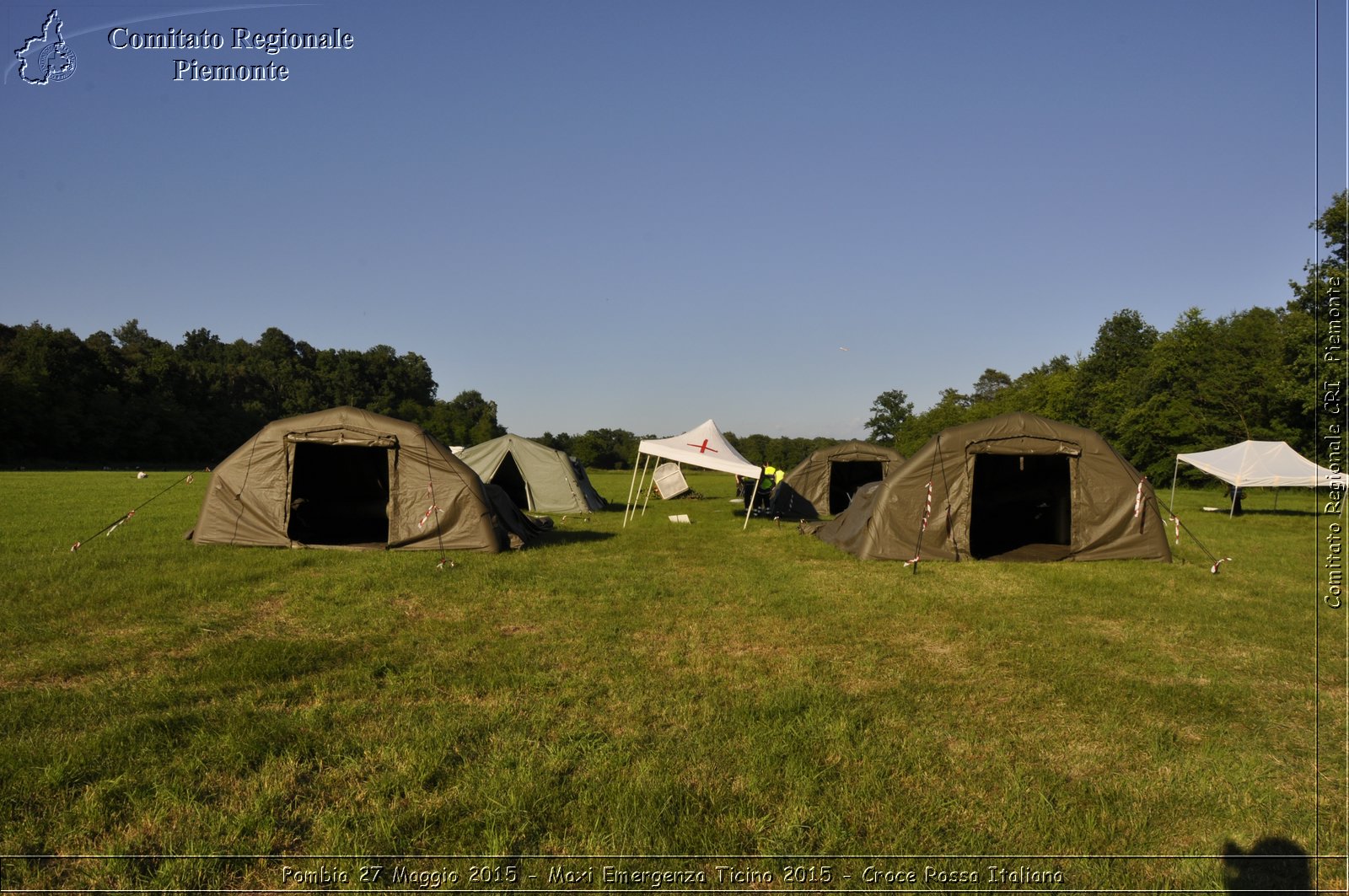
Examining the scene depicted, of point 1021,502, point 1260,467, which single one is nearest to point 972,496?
point 1021,502

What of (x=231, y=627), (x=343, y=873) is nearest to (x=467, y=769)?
(x=343, y=873)

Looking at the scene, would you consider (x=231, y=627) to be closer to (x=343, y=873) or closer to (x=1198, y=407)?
(x=343, y=873)

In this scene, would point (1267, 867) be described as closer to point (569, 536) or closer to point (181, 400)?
point (569, 536)

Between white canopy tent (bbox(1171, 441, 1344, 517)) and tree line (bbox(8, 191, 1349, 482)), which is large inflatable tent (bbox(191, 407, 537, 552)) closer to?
white canopy tent (bbox(1171, 441, 1344, 517))

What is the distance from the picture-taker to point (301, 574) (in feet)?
29.2

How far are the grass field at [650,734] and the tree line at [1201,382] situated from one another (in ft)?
72.4

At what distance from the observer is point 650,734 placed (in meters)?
4.14

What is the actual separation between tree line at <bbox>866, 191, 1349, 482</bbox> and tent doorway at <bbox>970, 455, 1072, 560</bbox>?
13.4 meters

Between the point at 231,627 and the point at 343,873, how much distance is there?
4471 millimetres

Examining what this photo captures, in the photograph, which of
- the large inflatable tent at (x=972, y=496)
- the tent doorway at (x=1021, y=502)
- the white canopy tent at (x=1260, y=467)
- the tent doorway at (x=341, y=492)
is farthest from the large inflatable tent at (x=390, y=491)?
the white canopy tent at (x=1260, y=467)

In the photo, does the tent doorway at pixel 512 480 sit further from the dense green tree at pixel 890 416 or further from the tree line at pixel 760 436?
the dense green tree at pixel 890 416

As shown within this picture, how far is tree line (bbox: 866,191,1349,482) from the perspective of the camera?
26531mm

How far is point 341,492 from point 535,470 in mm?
5372

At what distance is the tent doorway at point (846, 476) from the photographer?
2106cm
